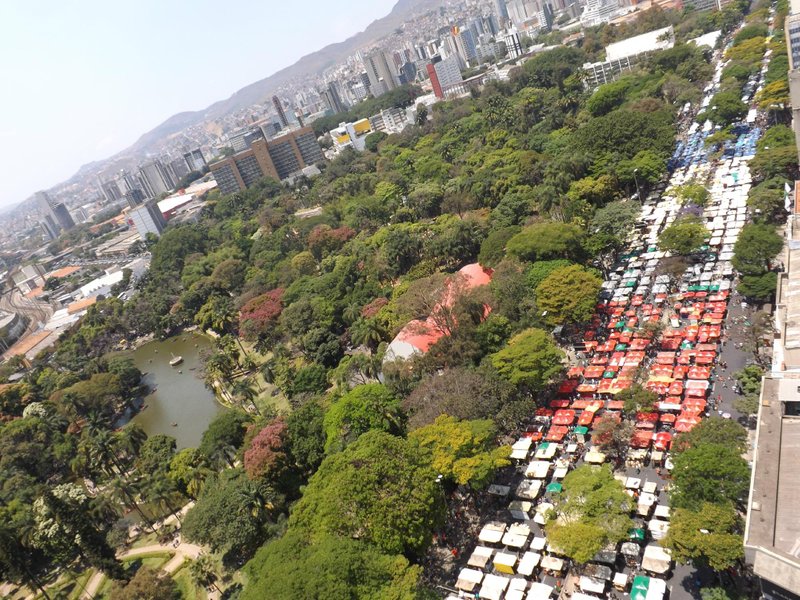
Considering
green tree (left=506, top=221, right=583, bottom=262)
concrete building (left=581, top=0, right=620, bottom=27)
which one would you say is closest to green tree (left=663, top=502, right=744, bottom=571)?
green tree (left=506, top=221, right=583, bottom=262)

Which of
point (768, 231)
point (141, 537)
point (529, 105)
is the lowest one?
point (141, 537)

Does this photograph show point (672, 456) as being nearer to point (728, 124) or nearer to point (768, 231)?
point (768, 231)

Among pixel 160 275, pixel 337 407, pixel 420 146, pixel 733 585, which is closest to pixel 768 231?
pixel 733 585

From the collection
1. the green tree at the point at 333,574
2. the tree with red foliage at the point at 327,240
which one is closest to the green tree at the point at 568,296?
the green tree at the point at 333,574

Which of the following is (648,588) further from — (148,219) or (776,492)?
(148,219)

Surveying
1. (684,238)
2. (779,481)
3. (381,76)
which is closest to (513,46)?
(381,76)

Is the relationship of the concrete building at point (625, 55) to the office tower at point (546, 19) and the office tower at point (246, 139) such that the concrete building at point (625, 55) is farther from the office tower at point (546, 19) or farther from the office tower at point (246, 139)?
the office tower at point (246, 139)

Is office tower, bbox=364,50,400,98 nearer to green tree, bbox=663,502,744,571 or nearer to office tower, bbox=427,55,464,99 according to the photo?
office tower, bbox=427,55,464,99
